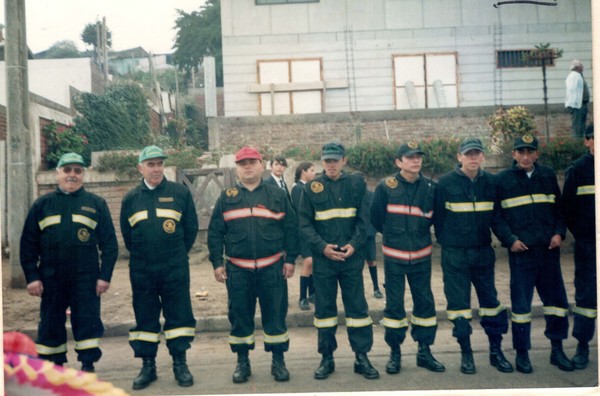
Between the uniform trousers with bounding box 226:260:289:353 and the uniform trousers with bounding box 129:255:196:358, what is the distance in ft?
1.32

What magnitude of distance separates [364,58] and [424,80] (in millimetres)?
986

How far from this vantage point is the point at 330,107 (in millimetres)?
7676

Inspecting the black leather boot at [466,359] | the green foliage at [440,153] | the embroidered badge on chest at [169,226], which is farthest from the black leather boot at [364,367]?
the green foliage at [440,153]

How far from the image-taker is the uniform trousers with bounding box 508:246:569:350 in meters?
4.82

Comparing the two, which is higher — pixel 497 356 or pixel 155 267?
pixel 155 267

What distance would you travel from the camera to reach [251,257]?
188 inches

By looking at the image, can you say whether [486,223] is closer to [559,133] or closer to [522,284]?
[522,284]

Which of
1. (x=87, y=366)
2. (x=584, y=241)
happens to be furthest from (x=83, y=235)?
(x=584, y=241)

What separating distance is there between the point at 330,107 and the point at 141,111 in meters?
2.53

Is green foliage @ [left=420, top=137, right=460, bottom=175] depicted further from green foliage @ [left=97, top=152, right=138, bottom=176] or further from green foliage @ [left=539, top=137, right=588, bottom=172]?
green foliage @ [left=97, top=152, right=138, bottom=176]

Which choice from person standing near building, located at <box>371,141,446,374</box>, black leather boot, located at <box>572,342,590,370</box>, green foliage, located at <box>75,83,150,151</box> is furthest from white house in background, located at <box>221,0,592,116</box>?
black leather boot, located at <box>572,342,590,370</box>

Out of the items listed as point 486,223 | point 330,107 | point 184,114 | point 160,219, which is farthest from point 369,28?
point 160,219

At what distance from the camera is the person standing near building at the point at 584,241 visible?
15.7 feet

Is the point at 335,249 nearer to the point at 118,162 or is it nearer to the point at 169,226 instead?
the point at 169,226
